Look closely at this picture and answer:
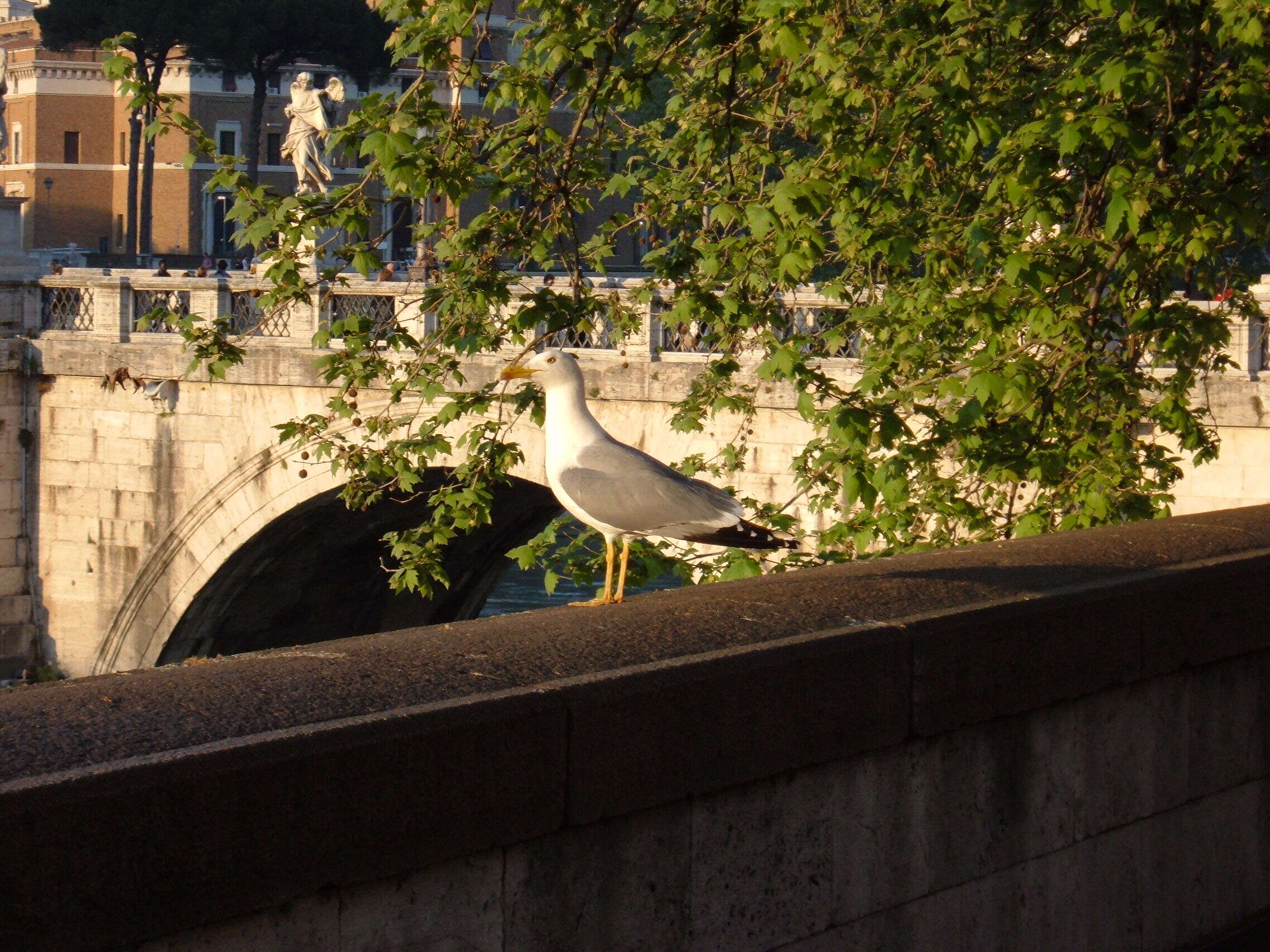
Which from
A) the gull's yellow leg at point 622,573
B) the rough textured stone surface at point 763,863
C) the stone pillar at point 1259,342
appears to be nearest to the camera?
the rough textured stone surface at point 763,863

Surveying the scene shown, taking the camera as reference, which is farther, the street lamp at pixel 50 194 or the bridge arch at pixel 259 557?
the street lamp at pixel 50 194

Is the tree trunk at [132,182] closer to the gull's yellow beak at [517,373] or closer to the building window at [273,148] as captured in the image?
the building window at [273,148]

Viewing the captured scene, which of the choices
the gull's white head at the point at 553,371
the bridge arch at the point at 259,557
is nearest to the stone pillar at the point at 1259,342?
the bridge arch at the point at 259,557

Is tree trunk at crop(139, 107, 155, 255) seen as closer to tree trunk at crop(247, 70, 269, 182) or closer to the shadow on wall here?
tree trunk at crop(247, 70, 269, 182)

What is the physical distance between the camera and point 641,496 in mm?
4016

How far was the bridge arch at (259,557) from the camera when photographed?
19.4 metres

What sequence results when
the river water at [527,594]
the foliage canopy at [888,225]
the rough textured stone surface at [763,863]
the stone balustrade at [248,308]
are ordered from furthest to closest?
the river water at [527,594] → the stone balustrade at [248,308] → the foliage canopy at [888,225] → the rough textured stone surface at [763,863]

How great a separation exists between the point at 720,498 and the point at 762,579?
21 cm

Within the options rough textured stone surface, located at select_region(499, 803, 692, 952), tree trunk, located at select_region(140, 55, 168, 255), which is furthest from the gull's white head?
tree trunk, located at select_region(140, 55, 168, 255)

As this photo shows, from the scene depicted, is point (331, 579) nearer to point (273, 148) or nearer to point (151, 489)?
point (151, 489)

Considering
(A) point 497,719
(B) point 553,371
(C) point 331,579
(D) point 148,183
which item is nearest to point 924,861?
(A) point 497,719

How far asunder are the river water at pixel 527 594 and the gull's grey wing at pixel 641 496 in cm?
2542

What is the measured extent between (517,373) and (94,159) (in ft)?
213

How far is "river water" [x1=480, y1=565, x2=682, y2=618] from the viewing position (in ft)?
102
